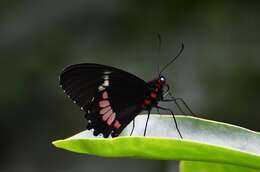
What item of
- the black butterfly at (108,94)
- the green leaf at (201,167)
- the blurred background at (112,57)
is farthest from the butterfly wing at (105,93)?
the blurred background at (112,57)

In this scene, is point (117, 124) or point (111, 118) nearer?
point (117, 124)

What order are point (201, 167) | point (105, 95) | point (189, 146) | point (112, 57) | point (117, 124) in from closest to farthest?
1. point (189, 146)
2. point (201, 167)
3. point (117, 124)
4. point (105, 95)
5. point (112, 57)

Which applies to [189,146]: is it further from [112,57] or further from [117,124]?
[112,57]

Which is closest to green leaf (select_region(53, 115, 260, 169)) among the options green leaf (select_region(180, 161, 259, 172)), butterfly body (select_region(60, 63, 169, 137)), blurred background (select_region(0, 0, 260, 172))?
green leaf (select_region(180, 161, 259, 172))

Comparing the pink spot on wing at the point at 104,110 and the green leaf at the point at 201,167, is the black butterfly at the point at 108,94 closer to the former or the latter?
the pink spot on wing at the point at 104,110

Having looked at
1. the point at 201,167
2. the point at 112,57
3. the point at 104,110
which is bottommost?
the point at 201,167

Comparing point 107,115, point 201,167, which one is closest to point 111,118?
point 107,115

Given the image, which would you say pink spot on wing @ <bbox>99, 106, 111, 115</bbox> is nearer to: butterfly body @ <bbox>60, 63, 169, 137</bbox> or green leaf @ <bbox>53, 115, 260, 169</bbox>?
butterfly body @ <bbox>60, 63, 169, 137</bbox>

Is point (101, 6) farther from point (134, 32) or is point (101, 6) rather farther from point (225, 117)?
point (225, 117)
